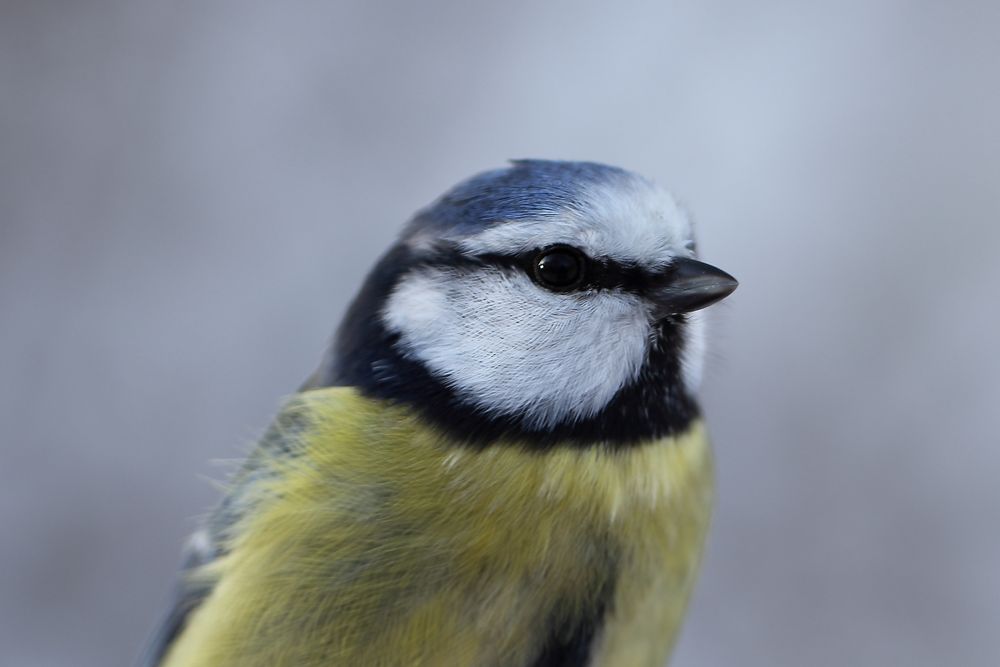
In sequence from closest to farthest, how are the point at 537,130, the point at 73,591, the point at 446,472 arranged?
the point at 446,472 → the point at 73,591 → the point at 537,130

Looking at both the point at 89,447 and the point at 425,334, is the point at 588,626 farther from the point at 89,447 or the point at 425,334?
the point at 89,447

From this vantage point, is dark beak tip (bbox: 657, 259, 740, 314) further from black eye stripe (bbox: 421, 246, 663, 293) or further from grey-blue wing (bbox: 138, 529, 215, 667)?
grey-blue wing (bbox: 138, 529, 215, 667)

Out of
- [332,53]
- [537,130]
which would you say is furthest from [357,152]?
[537,130]

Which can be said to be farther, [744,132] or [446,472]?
[744,132]

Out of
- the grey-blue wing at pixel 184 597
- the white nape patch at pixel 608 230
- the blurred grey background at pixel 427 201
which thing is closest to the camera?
the white nape patch at pixel 608 230

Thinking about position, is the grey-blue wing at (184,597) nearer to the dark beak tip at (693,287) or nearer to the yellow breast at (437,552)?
the yellow breast at (437,552)

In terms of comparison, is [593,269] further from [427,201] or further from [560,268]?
[427,201]

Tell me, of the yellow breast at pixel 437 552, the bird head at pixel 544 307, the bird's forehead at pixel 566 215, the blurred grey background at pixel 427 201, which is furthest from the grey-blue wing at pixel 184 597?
the blurred grey background at pixel 427 201
